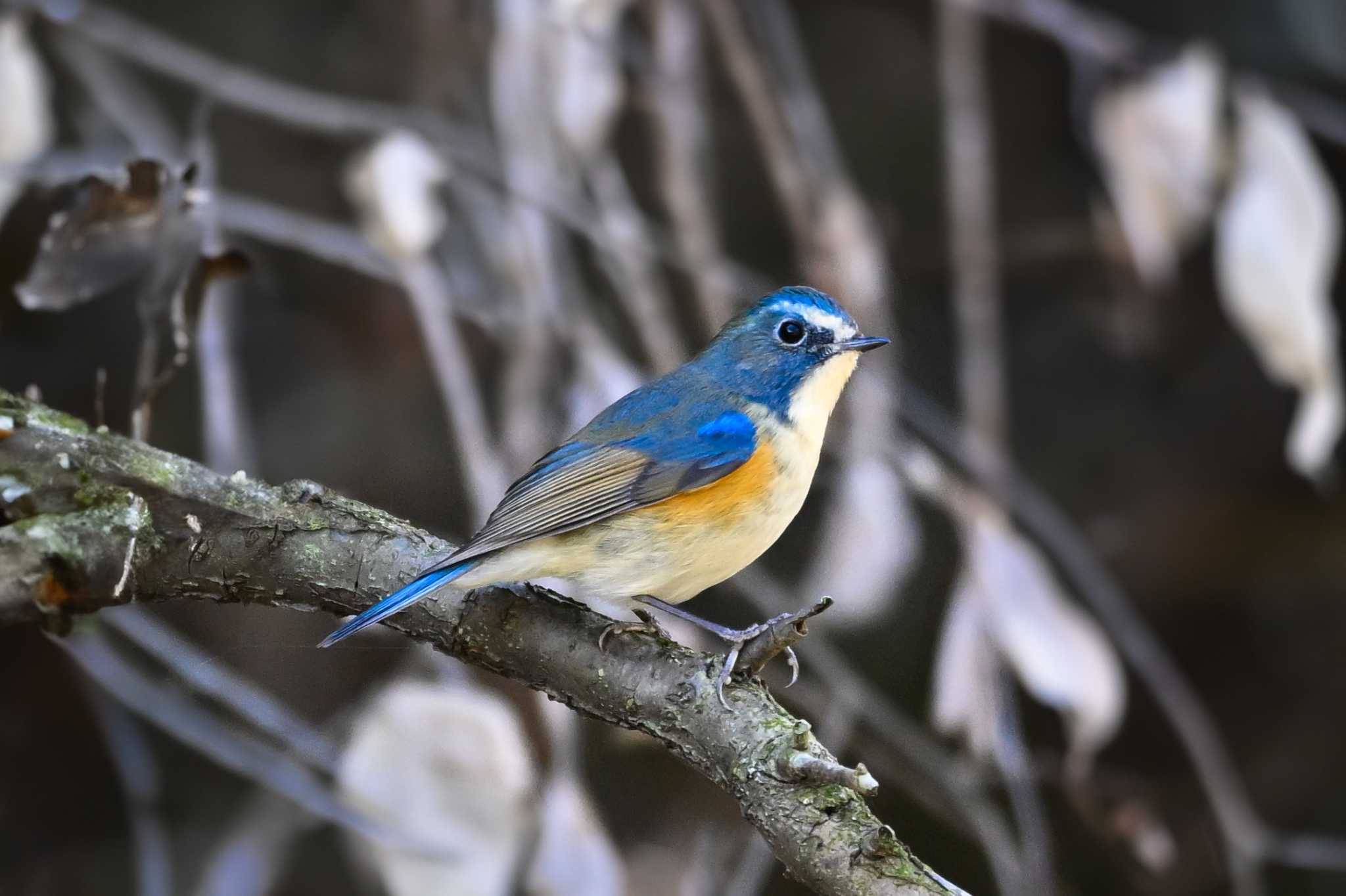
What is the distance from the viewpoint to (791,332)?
5.57 ft

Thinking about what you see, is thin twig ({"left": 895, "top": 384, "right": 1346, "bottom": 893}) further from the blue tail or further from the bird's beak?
the blue tail

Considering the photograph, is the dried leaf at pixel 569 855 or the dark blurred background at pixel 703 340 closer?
the dried leaf at pixel 569 855

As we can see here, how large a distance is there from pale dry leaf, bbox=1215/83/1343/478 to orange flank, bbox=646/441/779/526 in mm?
1365

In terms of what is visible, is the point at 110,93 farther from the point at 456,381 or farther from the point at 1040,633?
the point at 1040,633

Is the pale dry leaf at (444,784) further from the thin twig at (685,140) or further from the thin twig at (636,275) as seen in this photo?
the thin twig at (685,140)

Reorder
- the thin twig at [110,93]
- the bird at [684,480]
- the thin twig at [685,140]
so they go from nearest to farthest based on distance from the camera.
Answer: the bird at [684,480]
the thin twig at [110,93]
the thin twig at [685,140]

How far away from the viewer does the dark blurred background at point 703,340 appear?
2584mm

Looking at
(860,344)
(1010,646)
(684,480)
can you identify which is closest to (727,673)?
(684,480)

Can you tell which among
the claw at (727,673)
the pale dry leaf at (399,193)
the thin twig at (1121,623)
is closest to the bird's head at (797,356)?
the claw at (727,673)

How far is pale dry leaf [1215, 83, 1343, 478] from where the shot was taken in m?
2.41

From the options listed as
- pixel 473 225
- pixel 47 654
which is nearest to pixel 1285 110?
pixel 473 225

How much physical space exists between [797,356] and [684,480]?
0.26m

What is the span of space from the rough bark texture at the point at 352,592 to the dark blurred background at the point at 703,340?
935 mm

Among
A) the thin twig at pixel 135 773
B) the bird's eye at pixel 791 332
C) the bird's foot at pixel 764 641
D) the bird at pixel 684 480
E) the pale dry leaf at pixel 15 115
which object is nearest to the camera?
the bird's foot at pixel 764 641
